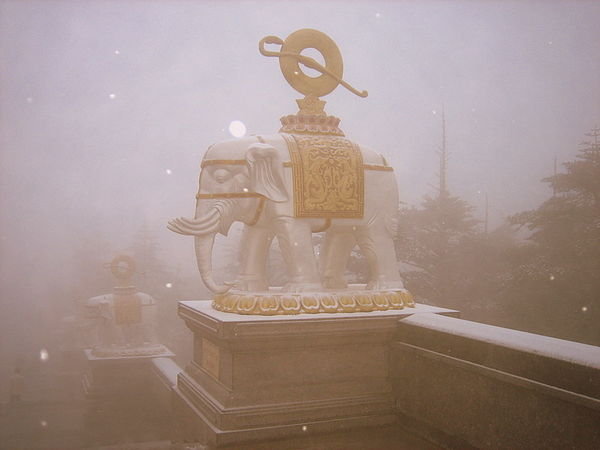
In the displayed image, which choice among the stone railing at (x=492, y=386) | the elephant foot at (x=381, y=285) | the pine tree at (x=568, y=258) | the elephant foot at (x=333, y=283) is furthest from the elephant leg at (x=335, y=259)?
the pine tree at (x=568, y=258)

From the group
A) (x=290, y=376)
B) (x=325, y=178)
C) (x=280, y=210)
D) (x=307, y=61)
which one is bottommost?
(x=290, y=376)

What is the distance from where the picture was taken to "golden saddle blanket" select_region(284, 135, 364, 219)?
12.8 ft

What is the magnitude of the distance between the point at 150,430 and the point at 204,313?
4.25 metres

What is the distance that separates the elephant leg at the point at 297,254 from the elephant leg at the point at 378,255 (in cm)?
49

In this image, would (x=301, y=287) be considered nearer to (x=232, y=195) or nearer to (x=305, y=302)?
(x=305, y=302)

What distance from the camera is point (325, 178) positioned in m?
3.96

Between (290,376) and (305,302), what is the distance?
49 cm

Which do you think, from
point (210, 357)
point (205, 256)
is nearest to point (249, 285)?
point (205, 256)

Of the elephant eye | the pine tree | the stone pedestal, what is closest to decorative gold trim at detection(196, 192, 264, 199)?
the elephant eye

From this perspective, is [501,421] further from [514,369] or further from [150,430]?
[150,430]

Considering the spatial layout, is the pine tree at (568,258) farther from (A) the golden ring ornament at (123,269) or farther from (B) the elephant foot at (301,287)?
(A) the golden ring ornament at (123,269)

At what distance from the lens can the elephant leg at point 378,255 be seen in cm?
416

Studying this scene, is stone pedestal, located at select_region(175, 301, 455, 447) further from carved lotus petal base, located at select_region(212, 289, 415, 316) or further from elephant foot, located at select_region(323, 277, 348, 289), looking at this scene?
elephant foot, located at select_region(323, 277, 348, 289)

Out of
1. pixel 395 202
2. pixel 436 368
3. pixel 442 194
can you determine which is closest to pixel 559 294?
pixel 442 194
